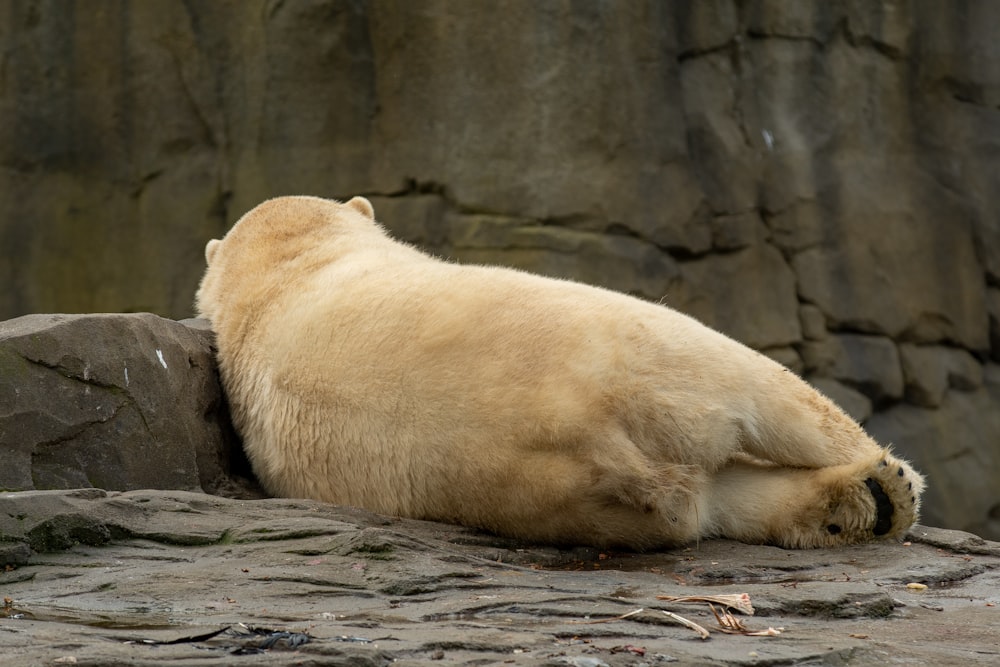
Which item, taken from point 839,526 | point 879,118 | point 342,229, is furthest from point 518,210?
point 839,526

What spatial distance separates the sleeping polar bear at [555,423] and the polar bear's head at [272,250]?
1.57ft

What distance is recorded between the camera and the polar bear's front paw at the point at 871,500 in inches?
168

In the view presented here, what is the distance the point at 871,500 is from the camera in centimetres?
436

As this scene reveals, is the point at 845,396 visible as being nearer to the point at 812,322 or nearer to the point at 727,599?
the point at 812,322

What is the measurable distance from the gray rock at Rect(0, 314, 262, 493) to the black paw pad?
238 centimetres

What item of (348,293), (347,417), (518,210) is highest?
(518,210)

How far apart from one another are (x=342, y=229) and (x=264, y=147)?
407 cm

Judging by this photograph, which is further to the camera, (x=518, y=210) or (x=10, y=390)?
(x=518, y=210)

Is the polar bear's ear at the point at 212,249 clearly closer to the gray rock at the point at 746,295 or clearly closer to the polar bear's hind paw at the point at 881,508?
the polar bear's hind paw at the point at 881,508

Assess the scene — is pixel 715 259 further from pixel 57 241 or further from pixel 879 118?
pixel 57 241

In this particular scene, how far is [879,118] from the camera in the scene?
9.92m

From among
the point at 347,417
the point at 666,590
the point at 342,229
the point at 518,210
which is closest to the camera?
the point at 666,590

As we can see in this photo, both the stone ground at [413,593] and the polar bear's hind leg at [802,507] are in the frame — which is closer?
the stone ground at [413,593]

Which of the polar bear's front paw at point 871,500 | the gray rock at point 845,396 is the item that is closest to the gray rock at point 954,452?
the gray rock at point 845,396
